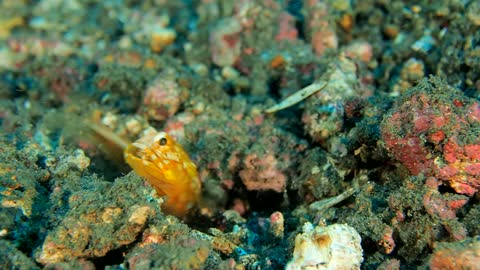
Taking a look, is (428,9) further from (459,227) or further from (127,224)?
(127,224)

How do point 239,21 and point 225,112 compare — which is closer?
point 225,112

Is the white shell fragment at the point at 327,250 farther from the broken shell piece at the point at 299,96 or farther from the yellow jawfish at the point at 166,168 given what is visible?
the broken shell piece at the point at 299,96

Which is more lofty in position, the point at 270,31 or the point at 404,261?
the point at 270,31

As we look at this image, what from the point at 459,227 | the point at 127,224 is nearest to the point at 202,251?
→ the point at 127,224

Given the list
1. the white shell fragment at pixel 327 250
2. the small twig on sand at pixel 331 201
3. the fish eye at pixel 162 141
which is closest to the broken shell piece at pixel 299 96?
the small twig on sand at pixel 331 201

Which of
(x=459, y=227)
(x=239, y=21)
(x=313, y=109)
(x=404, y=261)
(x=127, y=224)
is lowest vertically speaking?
(x=127, y=224)

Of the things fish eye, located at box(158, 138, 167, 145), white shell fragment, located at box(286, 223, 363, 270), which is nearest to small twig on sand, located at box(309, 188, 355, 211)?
white shell fragment, located at box(286, 223, 363, 270)

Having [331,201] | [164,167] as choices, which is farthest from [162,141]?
[331,201]
